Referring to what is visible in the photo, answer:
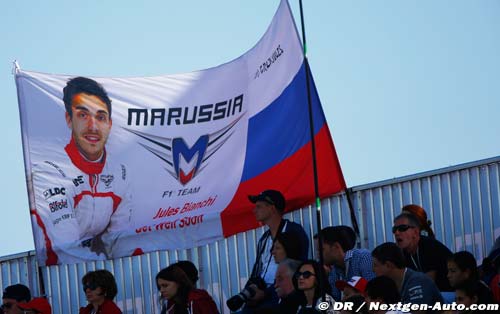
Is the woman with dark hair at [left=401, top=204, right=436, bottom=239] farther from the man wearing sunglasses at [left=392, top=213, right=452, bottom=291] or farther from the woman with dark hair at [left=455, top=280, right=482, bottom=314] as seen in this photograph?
the woman with dark hair at [left=455, top=280, right=482, bottom=314]

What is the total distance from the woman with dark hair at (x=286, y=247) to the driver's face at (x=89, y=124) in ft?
9.25

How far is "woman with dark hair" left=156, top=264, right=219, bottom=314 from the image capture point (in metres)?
13.4

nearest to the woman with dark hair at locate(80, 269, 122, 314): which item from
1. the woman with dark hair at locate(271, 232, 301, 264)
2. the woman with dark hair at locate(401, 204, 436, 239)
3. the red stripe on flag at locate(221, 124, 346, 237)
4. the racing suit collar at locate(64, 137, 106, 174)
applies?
the racing suit collar at locate(64, 137, 106, 174)

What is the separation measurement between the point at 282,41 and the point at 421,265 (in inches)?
135

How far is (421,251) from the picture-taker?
40.9 ft

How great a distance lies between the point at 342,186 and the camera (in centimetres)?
1427

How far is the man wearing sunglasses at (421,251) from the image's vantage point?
12367 mm

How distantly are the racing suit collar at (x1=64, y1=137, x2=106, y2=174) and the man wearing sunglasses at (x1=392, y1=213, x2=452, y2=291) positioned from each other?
3829mm

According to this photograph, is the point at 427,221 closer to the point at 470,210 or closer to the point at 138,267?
the point at 470,210

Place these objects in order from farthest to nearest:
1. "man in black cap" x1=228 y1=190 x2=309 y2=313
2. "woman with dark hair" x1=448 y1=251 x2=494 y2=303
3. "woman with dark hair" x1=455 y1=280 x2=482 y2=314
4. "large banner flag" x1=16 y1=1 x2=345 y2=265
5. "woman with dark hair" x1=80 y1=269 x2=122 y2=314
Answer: "large banner flag" x1=16 y1=1 x2=345 y2=265 → "woman with dark hair" x1=80 y1=269 x2=122 y2=314 → "man in black cap" x1=228 y1=190 x2=309 y2=313 → "woman with dark hair" x1=448 y1=251 x2=494 y2=303 → "woman with dark hair" x1=455 y1=280 x2=482 y2=314

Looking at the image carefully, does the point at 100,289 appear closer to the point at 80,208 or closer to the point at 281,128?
the point at 80,208

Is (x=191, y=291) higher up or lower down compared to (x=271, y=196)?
lower down

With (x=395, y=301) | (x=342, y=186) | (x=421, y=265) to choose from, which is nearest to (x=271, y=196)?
(x=342, y=186)

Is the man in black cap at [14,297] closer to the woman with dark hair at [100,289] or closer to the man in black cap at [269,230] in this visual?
the woman with dark hair at [100,289]
